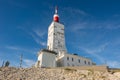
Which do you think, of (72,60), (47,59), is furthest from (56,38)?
(47,59)

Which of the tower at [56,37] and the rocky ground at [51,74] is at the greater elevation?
the tower at [56,37]

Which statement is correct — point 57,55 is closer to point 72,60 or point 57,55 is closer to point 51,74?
point 72,60

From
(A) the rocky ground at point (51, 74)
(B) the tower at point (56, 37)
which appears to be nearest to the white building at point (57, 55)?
(B) the tower at point (56, 37)

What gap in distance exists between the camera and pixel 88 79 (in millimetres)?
40125

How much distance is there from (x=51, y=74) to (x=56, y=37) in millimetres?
42038

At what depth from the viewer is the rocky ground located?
124 feet

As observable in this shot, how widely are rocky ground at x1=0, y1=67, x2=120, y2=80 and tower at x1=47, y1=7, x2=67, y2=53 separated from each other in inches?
1346

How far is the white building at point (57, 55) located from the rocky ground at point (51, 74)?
15.7 m

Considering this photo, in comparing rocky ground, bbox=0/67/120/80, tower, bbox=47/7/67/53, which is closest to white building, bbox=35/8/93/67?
tower, bbox=47/7/67/53

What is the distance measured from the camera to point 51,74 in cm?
4091

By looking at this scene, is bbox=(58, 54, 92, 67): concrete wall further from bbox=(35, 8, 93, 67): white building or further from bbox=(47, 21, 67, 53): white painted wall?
bbox=(47, 21, 67, 53): white painted wall

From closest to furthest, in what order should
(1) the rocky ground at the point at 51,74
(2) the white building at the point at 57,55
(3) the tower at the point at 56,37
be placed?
(1) the rocky ground at the point at 51,74 → (2) the white building at the point at 57,55 → (3) the tower at the point at 56,37

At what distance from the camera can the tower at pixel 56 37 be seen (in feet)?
258

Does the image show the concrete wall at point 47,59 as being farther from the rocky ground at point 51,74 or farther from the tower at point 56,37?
the tower at point 56,37
